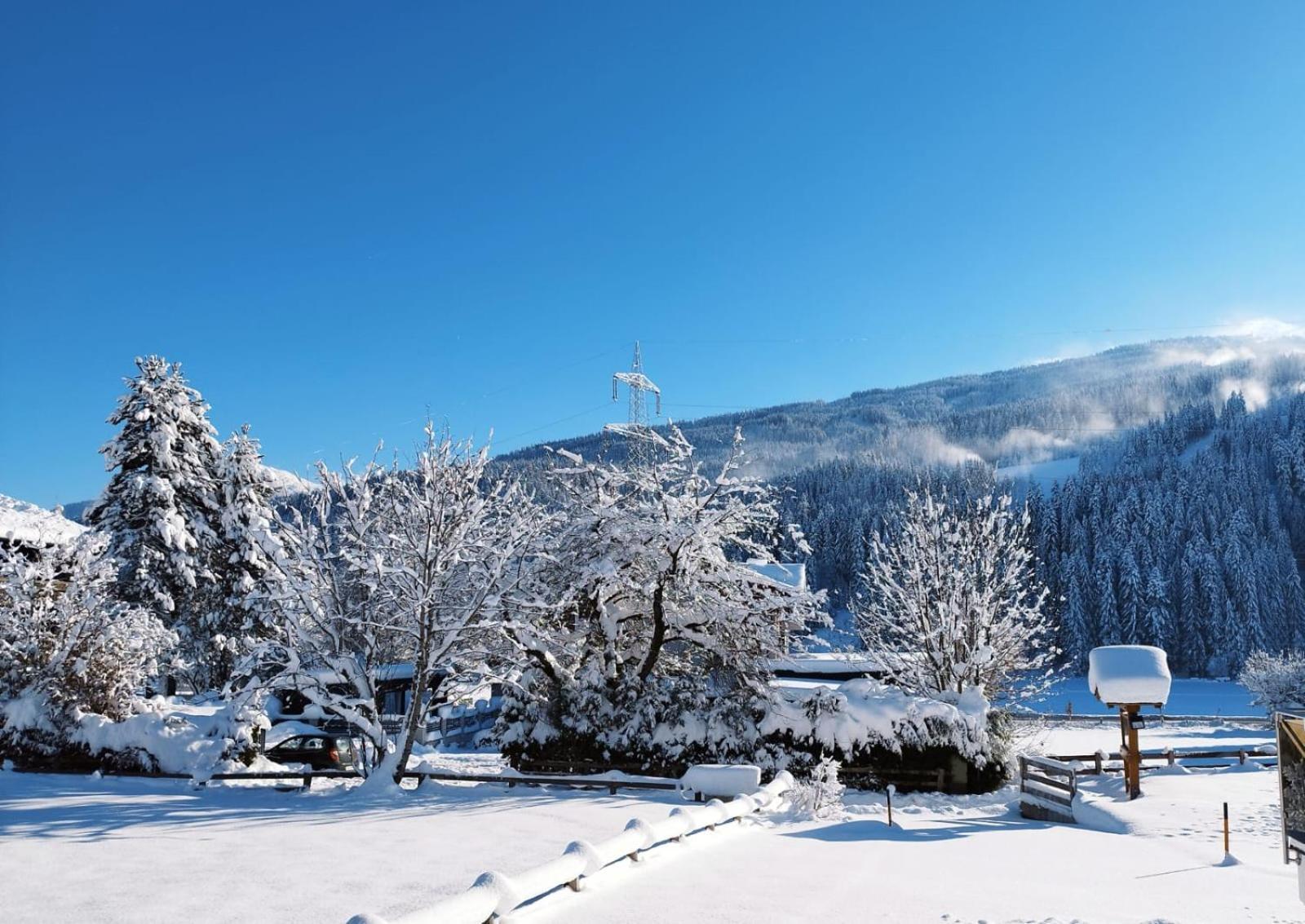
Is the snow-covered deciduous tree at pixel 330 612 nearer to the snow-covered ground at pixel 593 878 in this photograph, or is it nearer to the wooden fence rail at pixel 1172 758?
the snow-covered ground at pixel 593 878

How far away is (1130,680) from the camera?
2031 cm

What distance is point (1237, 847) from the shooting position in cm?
1422

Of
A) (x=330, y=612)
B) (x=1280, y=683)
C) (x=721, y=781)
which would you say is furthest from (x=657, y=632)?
(x=1280, y=683)

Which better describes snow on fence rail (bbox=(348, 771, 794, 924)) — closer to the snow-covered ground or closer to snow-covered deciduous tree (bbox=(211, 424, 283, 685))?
the snow-covered ground

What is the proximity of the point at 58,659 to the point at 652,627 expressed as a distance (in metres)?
14.3

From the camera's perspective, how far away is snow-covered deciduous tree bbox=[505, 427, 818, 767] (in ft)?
70.0

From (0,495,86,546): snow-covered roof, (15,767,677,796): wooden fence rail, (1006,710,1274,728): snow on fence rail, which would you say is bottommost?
(1006,710,1274,728): snow on fence rail

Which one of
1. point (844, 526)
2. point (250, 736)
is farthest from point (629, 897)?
point (844, 526)

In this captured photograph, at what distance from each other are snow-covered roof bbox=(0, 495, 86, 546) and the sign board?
2697cm

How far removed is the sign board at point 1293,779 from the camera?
6.10 m

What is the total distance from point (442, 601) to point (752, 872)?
1096cm

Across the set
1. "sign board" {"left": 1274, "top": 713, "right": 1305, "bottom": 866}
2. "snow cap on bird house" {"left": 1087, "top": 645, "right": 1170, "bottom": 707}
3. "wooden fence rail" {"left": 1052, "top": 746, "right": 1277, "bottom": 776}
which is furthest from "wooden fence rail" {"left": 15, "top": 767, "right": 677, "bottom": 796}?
"wooden fence rail" {"left": 1052, "top": 746, "right": 1277, "bottom": 776}

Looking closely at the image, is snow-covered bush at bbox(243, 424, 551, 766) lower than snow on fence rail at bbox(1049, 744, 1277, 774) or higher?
higher

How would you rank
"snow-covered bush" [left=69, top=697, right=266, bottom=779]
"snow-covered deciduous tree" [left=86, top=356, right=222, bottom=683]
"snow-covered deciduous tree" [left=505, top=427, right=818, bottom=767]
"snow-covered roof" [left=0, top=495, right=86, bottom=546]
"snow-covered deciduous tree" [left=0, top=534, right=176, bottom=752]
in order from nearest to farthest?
"snow-covered bush" [left=69, top=697, right=266, bottom=779] < "snow-covered deciduous tree" [left=0, top=534, right=176, bottom=752] < "snow-covered deciduous tree" [left=505, top=427, right=818, bottom=767] < "snow-covered roof" [left=0, top=495, right=86, bottom=546] < "snow-covered deciduous tree" [left=86, top=356, right=222, bottom=683]
